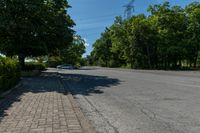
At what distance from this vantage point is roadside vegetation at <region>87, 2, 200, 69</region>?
2345 inches

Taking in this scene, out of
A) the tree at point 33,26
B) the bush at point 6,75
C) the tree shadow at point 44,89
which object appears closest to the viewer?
the tree shadow at point 44,89

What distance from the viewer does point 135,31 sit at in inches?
2611

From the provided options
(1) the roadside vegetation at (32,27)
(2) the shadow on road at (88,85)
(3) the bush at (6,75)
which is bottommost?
(2) the shadow on road at (88,85)

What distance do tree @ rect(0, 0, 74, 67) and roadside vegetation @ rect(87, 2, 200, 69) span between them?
30.7 metres

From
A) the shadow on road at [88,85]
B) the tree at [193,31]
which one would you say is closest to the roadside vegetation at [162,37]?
the tree at [193,31]

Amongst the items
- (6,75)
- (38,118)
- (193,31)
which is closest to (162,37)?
(193,31)

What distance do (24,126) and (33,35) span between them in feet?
78.2

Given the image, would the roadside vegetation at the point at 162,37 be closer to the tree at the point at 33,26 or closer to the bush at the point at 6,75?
the tree at the point at 33,26

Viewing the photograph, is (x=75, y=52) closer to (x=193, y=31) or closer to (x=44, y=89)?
(x=193, y=31)

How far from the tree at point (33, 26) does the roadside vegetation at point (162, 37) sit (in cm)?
3071

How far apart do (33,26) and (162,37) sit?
3816 centimetres

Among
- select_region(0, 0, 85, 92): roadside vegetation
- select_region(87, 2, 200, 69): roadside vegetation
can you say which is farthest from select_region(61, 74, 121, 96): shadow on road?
select_region(87, 2, 200, 69): roadside vegetation

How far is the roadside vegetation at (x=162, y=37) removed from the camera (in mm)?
59575

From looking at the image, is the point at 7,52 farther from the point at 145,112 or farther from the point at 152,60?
the point at 152,60
